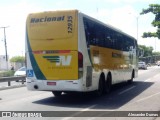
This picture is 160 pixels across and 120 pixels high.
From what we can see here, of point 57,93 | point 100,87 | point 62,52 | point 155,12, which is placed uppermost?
point 155,12

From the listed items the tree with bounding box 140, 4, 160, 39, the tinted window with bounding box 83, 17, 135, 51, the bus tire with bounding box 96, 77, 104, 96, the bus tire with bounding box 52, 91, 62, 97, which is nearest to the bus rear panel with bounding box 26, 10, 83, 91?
the tinted window with bounding box 83, 17, 135, 51

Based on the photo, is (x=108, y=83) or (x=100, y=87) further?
(x=108, y=83)

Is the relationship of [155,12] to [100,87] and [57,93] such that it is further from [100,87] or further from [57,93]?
[57,93]

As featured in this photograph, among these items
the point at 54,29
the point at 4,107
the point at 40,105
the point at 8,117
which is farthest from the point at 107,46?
the point at 8,117

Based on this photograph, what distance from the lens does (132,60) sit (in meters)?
25.6

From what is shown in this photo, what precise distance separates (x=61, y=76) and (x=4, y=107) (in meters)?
2.47

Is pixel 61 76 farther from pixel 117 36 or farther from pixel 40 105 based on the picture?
pixel 117 36

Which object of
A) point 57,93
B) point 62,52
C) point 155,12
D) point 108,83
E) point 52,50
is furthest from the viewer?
point 155,12

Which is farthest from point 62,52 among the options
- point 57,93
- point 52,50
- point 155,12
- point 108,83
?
point 155,12

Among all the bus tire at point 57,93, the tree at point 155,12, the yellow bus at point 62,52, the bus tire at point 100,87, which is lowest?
the bus tire at point 57,93

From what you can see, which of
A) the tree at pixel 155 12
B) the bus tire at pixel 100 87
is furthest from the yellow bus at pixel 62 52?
the tree at pixel 155 12

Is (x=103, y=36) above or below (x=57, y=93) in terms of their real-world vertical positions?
above

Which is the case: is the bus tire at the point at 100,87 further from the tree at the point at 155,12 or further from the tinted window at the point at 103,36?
the tree at the point at 155,12

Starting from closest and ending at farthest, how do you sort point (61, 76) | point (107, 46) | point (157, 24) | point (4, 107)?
point (4, 107) → point (61, 76) → point (107, 46) → point (157, 24)
